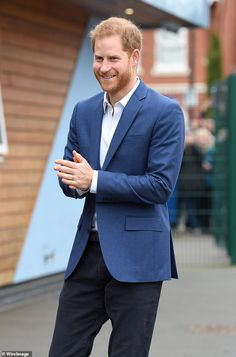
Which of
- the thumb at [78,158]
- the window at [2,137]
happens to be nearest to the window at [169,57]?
the window at [2,137]

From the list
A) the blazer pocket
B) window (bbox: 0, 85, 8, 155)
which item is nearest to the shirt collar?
the blazer pocket

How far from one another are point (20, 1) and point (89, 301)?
16.2 feet

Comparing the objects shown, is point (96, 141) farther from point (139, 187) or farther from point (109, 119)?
point (139, 187)

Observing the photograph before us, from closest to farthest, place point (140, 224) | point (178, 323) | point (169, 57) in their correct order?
point (140, 224), point (178, 323), point (169, 57)

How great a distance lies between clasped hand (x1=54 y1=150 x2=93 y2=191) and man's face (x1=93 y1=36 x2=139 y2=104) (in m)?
0.36

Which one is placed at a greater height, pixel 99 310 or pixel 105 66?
pixel 105 66

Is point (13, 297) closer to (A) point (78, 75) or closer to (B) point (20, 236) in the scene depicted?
(B) point (20, 236)

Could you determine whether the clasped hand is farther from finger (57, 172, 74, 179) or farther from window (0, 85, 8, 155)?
window (0, 85, 8, 155)

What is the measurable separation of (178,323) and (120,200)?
359 centimetres

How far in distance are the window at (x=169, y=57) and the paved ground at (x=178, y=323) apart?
92.3 feet

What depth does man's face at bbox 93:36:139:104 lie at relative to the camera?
3.85 m

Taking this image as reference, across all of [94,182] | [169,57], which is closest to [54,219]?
[94,182]

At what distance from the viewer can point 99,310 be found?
407 centimetres

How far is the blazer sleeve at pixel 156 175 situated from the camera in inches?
152
